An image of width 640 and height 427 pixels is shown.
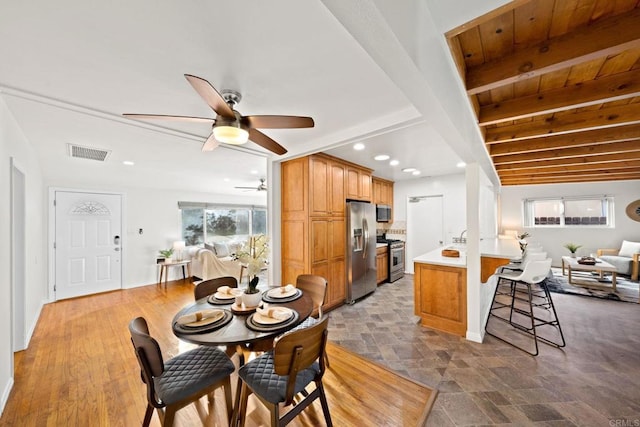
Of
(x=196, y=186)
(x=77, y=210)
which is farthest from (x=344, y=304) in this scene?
(x=77, y=210)

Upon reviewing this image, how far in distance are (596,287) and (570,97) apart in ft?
15.6

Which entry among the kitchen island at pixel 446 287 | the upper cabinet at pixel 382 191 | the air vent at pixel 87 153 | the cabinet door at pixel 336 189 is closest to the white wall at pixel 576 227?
the upper cabinet at pixel 382 191

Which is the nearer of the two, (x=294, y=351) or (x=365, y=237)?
(x=294, y=351)

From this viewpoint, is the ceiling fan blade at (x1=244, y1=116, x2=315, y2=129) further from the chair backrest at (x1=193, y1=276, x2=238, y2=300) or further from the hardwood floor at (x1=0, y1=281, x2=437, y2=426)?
the hardwood floor at (x1=0, y1=281, x2=437, y2=426)

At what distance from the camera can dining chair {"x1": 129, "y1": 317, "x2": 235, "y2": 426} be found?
1241 mm

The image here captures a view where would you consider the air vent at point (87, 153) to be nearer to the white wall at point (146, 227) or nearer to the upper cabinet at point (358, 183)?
the white wall at point (146, 227)

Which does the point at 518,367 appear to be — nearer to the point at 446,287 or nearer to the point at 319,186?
the point at 446,287

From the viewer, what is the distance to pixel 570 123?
2.18 meters

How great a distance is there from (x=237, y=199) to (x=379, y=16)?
6898 mm

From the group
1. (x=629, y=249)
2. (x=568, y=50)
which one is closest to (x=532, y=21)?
(x=568, y=50)

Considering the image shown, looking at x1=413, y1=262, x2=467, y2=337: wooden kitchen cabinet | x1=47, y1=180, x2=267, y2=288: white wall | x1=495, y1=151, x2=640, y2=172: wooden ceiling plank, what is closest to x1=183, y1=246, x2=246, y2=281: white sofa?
x1=47, y1=180, x2=267, y2=288: white wall

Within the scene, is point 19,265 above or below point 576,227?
below

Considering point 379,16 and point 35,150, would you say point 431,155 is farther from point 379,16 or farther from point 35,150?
point 35,150

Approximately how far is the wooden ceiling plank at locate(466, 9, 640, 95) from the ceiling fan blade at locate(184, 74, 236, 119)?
1.59m
